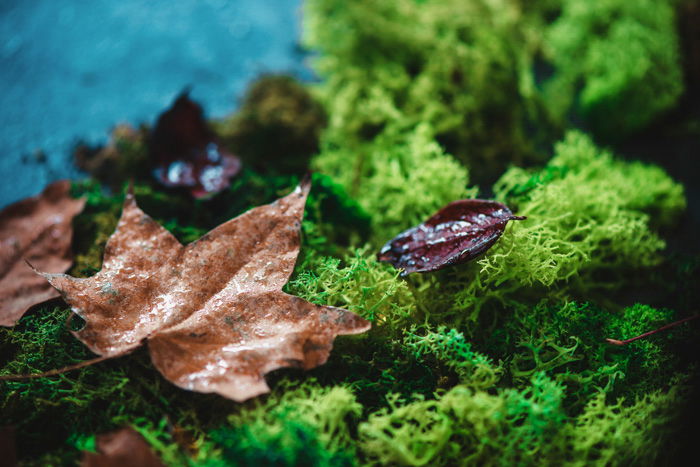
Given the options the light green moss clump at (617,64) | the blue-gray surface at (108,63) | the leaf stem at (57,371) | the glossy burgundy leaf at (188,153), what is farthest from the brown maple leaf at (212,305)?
the light green moss clump at (617,64)

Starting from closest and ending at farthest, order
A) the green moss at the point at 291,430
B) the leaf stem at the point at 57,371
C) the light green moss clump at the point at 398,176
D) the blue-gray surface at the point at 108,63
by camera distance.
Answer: the green moss at the point at 291,430 < the leaf stem at the point at 57,371 < the light green moss clump at the point at 398,176 < the blue-gray surface at the point at 108,63

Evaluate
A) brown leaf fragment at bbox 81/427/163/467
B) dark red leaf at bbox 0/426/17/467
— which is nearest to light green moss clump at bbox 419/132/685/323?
brown leaf fragment at bbox 81/427/163/467

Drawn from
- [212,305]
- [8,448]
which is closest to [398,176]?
[212,305]

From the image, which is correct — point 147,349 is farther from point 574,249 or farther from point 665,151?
point 665,151

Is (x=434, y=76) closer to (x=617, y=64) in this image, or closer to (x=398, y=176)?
(x=398, y=176)

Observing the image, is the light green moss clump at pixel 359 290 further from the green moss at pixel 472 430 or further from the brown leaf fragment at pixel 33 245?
the brown leaf fragment at pixel 33 245

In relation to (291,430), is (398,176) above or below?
above
